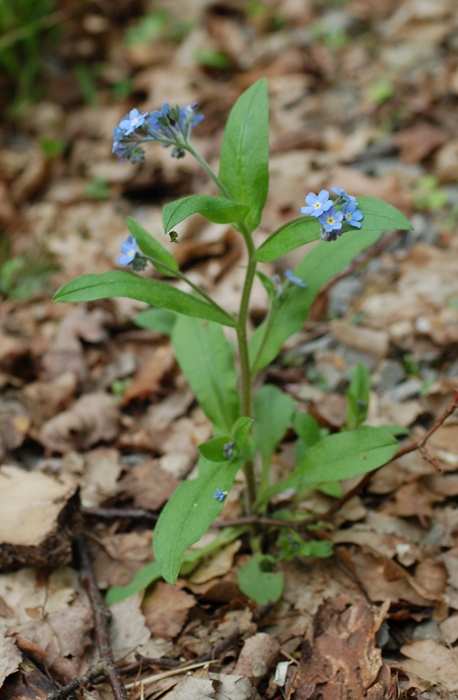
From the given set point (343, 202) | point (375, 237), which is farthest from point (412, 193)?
point (343, 202)

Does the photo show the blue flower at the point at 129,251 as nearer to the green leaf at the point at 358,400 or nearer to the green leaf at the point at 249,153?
the green leaf at the point at 249,153

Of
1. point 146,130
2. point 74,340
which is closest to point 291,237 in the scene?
point 146,130

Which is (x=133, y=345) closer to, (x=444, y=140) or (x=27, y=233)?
(x=27, y=233)

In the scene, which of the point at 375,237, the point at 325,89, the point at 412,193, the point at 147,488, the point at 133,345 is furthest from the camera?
the point at 325,89

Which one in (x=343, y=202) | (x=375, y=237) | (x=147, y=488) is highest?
(x=343, y=202)

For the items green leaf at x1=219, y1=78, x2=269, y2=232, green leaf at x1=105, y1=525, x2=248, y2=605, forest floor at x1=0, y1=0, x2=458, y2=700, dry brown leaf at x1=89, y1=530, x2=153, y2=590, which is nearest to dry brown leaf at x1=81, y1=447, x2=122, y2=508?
forest floor at x1=0, y1=0, x2=458, y2=700

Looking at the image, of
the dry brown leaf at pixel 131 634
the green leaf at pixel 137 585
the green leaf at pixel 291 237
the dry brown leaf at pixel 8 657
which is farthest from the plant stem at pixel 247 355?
the dry brown leaf at pixel 8 657
